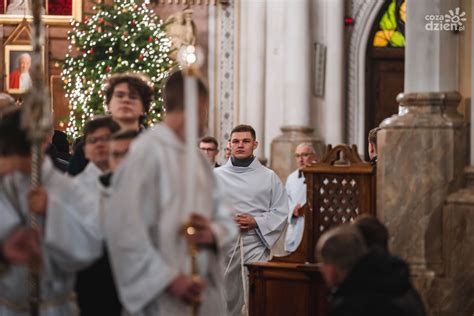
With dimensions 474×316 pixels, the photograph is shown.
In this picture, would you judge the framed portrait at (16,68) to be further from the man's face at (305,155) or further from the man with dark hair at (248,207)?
the man with dark hair at (248,207)

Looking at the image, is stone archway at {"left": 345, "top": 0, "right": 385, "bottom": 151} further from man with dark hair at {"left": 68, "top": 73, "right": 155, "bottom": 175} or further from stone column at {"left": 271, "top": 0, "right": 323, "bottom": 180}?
man with dark hair at {"left": 68, "top": 73, "right": 155, "bottom": 175}

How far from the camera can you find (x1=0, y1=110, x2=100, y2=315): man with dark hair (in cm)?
506

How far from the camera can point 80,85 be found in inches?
A: 682

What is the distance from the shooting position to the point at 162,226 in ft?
16.6

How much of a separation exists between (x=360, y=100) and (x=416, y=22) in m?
8.05

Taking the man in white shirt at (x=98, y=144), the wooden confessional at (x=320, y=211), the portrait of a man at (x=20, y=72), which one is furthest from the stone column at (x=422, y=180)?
the portrait of a man at (x=20, y=72)

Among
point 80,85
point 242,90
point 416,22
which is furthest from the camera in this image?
point 242,90

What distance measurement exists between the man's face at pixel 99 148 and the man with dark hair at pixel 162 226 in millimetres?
1226

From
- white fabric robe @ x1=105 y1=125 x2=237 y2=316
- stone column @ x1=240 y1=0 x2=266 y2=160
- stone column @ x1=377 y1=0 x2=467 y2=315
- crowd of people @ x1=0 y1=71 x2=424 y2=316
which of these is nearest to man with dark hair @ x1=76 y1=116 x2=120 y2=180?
crowd of people @ x1=0 y1=71 x2=424 y2=316

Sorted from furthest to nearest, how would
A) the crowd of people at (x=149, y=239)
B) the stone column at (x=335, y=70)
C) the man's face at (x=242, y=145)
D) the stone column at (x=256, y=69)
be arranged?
1. the stone column at (x=256, y=69)
2. the stone column at (x=335, y=70)
3. the man's face at (x=242, y=145)
4. the crowd of people at (x=149, y=239)

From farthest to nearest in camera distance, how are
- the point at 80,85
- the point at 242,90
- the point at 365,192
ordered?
the point at 242,90 < the point at 80,85 < the point at 365,192

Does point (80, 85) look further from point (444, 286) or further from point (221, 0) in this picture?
point (444, 286)

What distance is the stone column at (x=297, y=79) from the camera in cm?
1778

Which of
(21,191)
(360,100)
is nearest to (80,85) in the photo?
(360,100)
